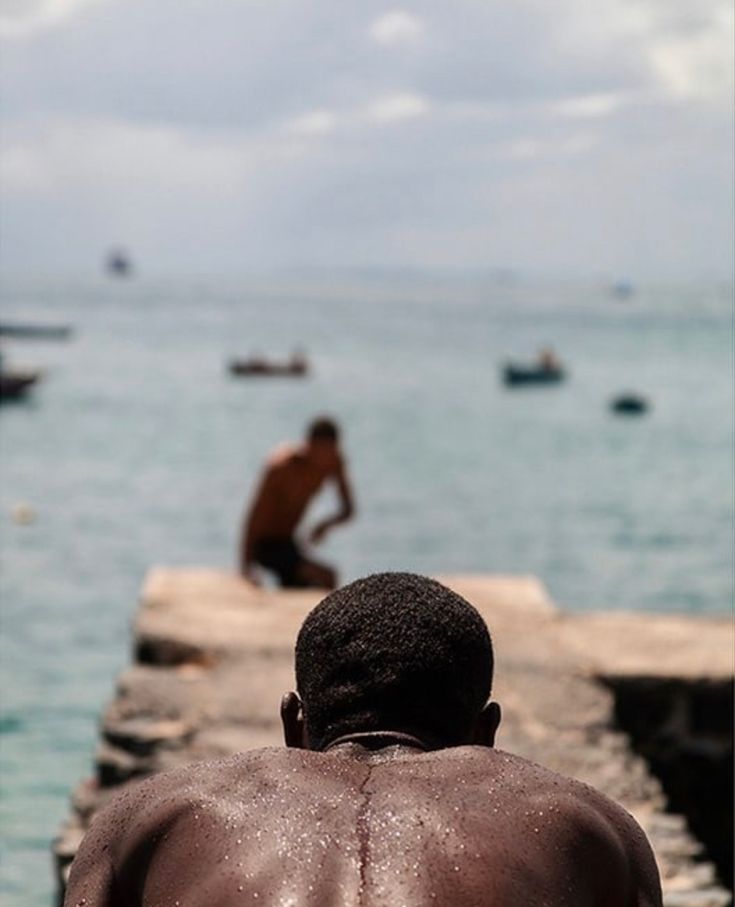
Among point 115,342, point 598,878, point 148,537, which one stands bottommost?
point 115,342

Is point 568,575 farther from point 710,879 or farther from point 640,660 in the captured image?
point 710,879

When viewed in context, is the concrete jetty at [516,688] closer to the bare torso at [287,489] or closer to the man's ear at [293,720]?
the bare torso at [287,489]

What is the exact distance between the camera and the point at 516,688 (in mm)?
7973

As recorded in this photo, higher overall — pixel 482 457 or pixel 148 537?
pixel 148 537

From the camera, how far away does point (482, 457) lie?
1684 inches

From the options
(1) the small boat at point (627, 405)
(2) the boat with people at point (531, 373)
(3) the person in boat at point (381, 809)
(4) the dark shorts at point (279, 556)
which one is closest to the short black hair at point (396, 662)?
(3) the person in boat at point (381, 809)

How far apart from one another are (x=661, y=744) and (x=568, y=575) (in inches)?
651

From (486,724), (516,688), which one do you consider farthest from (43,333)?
(486,724)

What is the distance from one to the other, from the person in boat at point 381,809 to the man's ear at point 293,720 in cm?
10

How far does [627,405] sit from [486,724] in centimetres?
4952

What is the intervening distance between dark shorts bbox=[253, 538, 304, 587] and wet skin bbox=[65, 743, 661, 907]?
8768 millimetres

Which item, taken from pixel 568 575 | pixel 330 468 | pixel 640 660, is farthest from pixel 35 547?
pixel 640 660

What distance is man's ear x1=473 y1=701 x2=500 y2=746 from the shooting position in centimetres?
275

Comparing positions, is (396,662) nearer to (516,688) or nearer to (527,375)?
(516,688)
